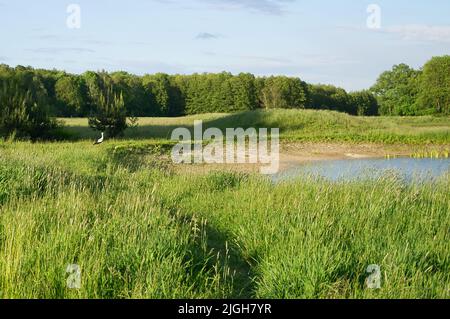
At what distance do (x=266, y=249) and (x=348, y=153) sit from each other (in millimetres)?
22192

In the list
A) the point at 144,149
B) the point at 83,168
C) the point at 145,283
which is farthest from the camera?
the point at 144,149

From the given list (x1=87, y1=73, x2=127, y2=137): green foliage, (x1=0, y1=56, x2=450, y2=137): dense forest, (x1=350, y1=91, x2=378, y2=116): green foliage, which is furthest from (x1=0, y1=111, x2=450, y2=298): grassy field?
(x1=350, y1=91, x2=378, y2=116): green foliage

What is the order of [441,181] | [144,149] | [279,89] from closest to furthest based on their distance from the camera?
[441,181], [144,149], [279,89]

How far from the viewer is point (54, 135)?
1067 inches

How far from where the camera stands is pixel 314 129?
34562mm

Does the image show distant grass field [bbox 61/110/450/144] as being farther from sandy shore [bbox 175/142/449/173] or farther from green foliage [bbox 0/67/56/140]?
green foliage [bbox 0/67/56/140]

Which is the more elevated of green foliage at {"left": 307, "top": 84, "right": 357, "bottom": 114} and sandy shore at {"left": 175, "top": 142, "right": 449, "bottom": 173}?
green foliage at {"left": 307, "top": 84, "right": 357, "bottom": 114}

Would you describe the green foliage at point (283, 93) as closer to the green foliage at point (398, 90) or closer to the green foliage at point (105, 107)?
the green foliage at point (398, 90)

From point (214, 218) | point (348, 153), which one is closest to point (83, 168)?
point (214, 218)

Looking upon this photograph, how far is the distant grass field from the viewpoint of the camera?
96.8ft

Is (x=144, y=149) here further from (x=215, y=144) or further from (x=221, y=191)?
(x=221, y=191)

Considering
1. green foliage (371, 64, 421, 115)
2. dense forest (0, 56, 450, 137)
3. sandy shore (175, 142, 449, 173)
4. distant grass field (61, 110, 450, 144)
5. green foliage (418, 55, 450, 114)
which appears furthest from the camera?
green foliage (371, 64, 421, 115)

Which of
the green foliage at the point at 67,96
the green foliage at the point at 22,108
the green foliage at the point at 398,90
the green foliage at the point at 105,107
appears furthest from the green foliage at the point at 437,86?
the green foliage at the point at 22,108

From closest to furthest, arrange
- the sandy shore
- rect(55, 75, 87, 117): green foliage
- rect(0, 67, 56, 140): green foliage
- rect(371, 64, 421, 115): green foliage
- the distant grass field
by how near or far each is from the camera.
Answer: rect(0, 67, 56, 140): green foliage → the sandy shore → the distant grass field → rect(55, 75, 87, 117): green foliage → rect(371, 64, 421, 115): green foliage
